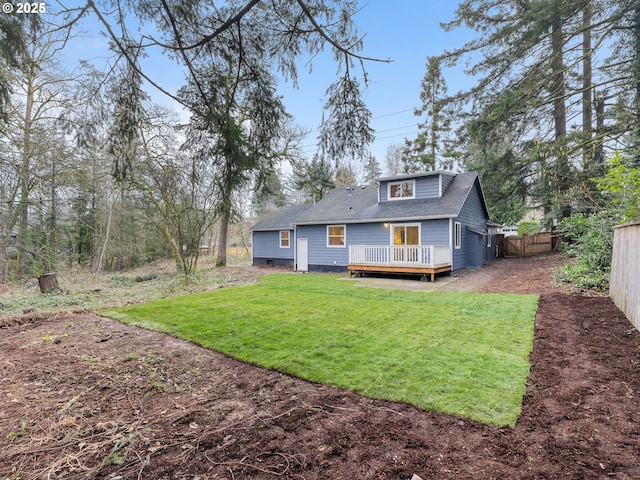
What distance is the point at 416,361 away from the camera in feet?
12.0

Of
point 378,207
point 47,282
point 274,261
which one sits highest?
point 378,207

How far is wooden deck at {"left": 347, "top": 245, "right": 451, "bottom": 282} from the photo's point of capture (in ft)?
34.3

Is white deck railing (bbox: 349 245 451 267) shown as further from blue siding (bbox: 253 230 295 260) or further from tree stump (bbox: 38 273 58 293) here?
tree stump (bbox: 38 273 58 293)

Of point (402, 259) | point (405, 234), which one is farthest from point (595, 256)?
point (405, 234)

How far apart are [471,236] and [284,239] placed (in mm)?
9524

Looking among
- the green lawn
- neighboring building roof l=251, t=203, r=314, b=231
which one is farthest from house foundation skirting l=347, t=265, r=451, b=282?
neighboring building roof l=251, t=203, r=314, b=231

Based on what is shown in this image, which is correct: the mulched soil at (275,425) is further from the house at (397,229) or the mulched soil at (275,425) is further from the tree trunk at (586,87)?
the tree trunk at (586,87)

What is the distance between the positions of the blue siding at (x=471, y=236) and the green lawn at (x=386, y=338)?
559cm

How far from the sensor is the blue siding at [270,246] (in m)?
17.2

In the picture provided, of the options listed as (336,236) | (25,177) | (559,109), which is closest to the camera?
(25,177)

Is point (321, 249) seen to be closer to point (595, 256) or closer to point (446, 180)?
point (446, 180)

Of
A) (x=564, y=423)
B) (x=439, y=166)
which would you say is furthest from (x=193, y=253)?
(x=439, y=166)

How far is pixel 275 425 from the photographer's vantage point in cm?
247

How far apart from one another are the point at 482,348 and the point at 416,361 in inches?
41.7
